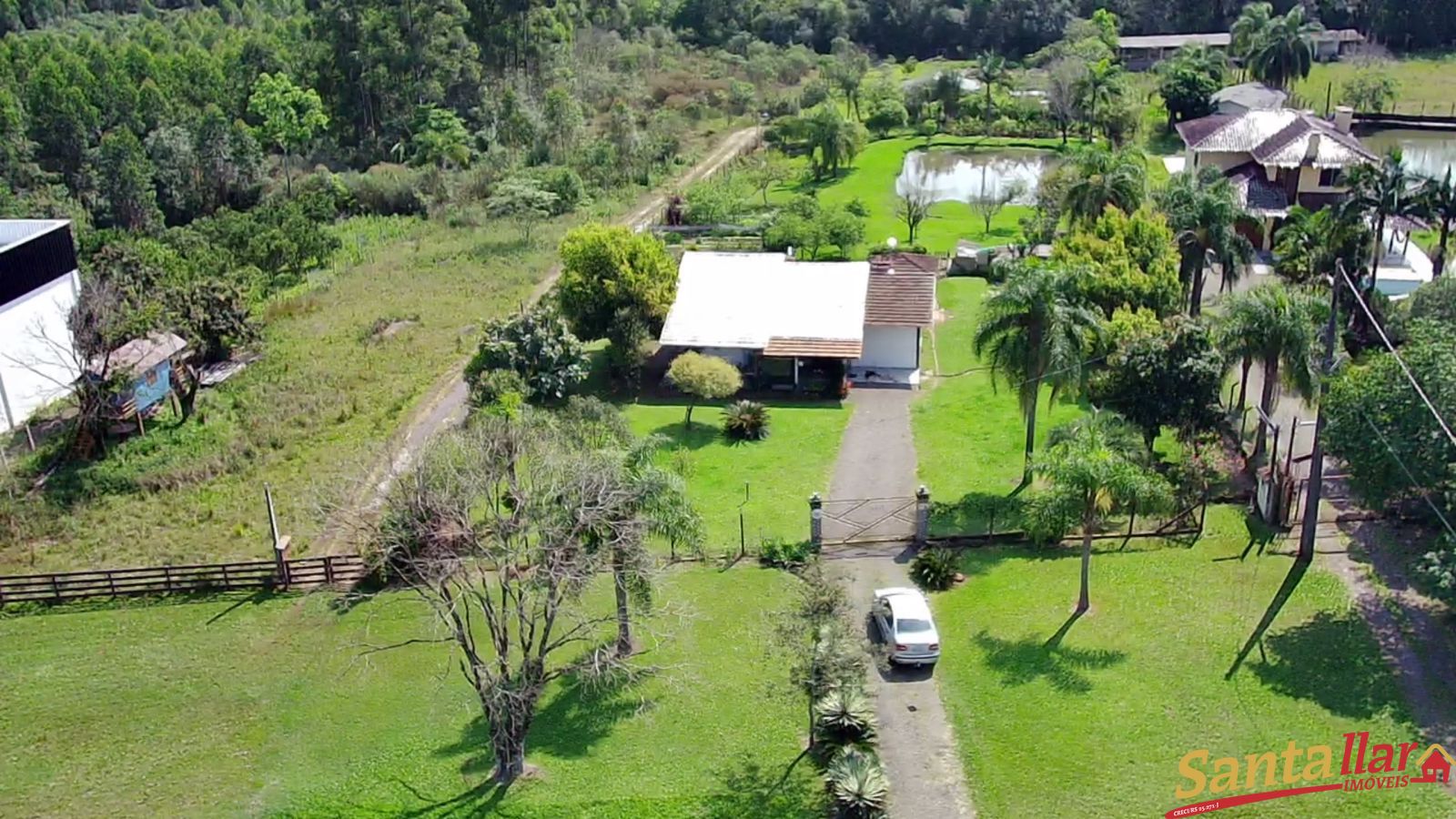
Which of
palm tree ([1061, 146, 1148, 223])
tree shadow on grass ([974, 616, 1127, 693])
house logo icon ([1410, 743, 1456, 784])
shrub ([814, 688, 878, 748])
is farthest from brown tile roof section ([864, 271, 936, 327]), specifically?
house logo icon ([1410, 743, 1456, 784])

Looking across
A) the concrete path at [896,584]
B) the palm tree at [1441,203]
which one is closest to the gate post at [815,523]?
the concrete path at [896,584]

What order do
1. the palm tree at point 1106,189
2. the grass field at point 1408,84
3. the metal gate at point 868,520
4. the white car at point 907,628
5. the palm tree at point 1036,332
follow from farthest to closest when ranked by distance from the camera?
the grass field at point 1408,84, the palm tree at point 1106,189, the palm tree at point 1036,332, the metal gate at point 868,520, the white car at point 907,628

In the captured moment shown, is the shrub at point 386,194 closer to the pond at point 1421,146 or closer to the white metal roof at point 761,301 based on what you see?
the white metal roof at point 761,301

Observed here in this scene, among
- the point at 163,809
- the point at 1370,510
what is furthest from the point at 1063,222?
the point at 163,809

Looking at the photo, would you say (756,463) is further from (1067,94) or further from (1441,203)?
(1067,94)

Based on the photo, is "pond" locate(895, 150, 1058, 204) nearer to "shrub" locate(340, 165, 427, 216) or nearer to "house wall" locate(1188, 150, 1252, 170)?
"house wall" locate(1188, 150, 1252, 170)

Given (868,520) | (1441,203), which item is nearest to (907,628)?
(868,520)

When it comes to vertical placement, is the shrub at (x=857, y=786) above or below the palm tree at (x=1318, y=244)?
below
